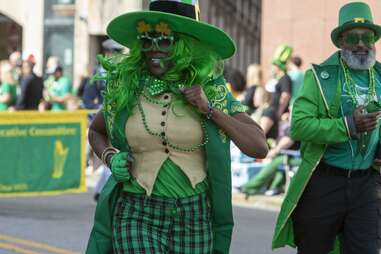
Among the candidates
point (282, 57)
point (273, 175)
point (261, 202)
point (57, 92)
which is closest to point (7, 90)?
point (57, 92)

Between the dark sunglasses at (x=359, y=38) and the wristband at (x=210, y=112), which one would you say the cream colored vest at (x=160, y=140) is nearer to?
the wristband at (x=210, y=112)

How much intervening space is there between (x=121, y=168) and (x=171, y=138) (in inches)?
9.9

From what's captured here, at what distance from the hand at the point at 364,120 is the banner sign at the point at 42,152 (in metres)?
7.70

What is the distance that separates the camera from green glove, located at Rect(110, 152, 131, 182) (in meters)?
Result: 5.00

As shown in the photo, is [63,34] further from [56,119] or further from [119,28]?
[119,28]

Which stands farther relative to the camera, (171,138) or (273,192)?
(273,192)

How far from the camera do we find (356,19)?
6410mm

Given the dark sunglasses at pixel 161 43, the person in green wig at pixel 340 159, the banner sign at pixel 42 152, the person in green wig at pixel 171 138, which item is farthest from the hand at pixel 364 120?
the banner sign at pixel 42 152

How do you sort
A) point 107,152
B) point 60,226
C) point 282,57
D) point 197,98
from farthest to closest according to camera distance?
point 282,57, point 60,226, point 107,152, point 197,98

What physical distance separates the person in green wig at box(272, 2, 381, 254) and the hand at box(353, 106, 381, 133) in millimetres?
48

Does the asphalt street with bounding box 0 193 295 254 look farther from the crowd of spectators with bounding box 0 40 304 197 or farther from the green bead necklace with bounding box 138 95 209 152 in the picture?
the green bead necklace with bounding box 138 95 209 152

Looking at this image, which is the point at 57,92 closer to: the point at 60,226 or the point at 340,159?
the point at 60,226

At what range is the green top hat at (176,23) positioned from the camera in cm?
496

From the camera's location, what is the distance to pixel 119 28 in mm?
5156
